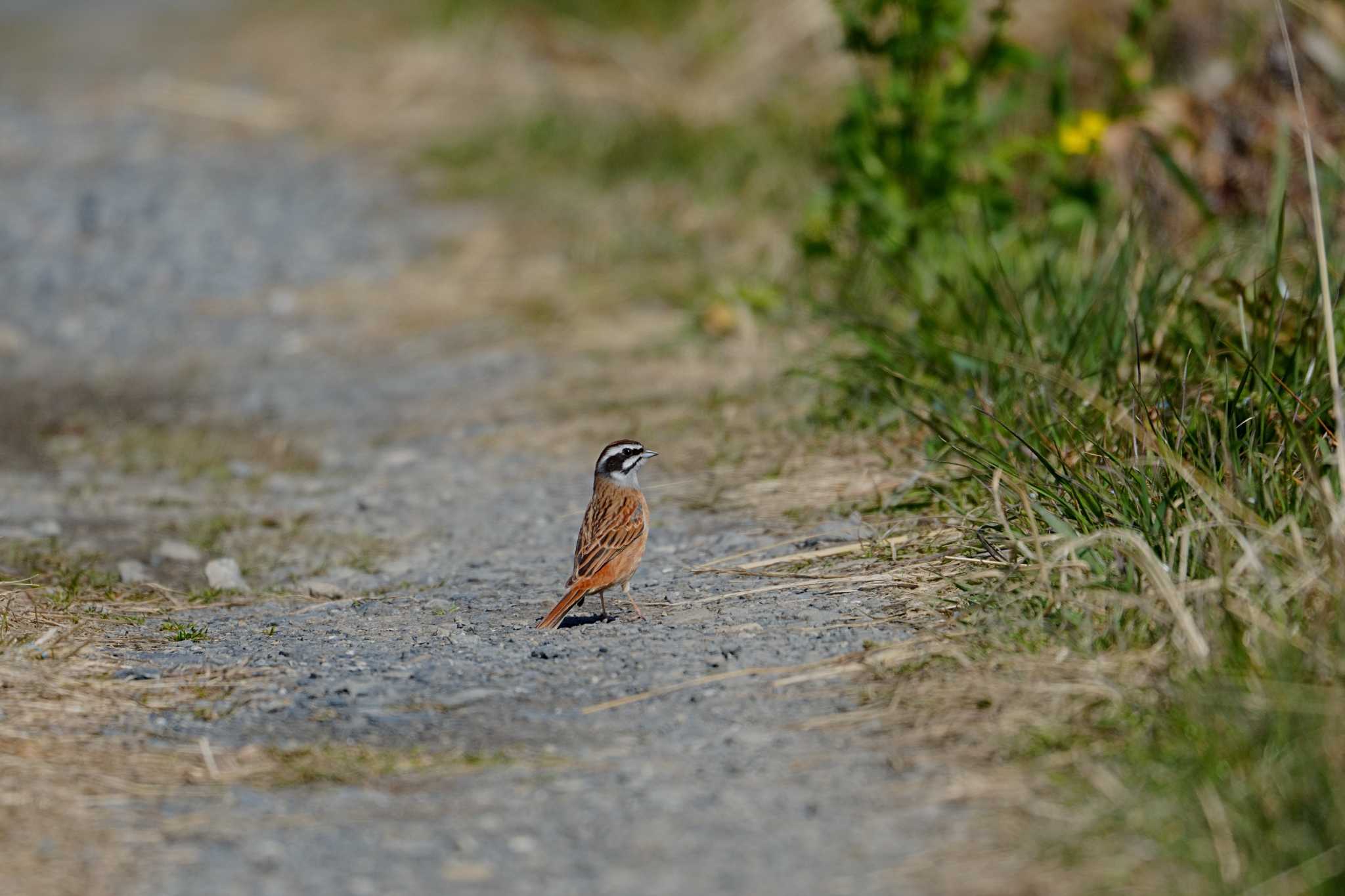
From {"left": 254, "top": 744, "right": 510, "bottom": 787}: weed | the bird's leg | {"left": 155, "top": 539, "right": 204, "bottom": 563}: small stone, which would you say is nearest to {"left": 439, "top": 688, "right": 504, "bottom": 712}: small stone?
{"left": 254, "top": 744, "right": 510, "bottom": 787}: weed

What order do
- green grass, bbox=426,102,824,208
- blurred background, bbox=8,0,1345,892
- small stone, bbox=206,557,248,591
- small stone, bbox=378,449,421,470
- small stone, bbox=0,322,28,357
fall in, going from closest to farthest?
blurred background, bbox=8,0,1345,892 → small stone, bbox=206,557,248,591 → small stone, bbox=378,449,421,470 → small stone, bbox=0,322,28,357 → green grass, bbox=426,102,824,208

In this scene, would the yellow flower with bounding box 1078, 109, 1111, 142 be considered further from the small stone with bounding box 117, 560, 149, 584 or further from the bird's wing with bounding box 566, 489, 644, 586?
the small stone with bounding box 117, 560, 149, 584

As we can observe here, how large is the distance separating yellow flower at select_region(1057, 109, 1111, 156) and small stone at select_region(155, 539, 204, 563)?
411 cm

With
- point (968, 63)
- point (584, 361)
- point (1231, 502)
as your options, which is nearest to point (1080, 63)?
point (968, 63)

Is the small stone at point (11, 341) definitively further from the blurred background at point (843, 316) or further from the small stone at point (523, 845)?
the small stone at point (523, 845)

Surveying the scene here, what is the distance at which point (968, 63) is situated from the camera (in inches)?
281

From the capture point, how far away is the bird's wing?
192 inches

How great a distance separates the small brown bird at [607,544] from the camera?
190 inches

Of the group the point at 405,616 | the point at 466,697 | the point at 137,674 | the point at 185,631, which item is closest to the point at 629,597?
the point at 405,616

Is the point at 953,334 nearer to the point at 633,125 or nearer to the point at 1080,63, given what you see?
the point at 1080,63

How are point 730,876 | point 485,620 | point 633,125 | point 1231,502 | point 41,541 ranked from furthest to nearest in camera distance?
point 633,125 < point 41,541 < point 485,620 < point 1231,502 < point 730,876

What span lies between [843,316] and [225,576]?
2972 mm

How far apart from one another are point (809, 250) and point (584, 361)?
1.42 m

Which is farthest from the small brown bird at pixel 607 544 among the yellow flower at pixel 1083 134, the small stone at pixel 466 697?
the yellow flower at pixel 1083 134
